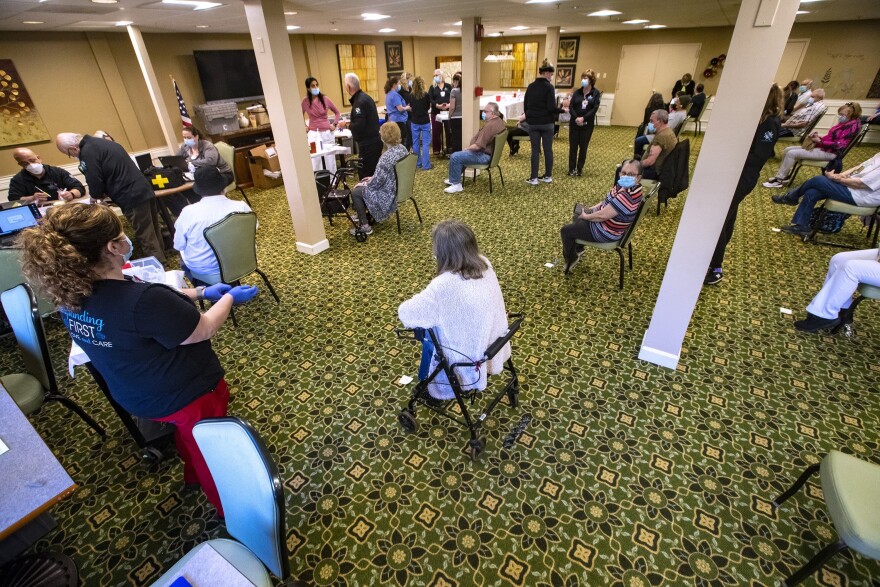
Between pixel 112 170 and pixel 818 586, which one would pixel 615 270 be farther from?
pixel 112 170

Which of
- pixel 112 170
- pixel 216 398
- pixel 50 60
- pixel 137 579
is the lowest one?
pixel 137 579

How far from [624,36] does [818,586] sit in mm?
12954

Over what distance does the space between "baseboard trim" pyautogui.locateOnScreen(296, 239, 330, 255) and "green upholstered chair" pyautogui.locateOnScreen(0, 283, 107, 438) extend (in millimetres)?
2561

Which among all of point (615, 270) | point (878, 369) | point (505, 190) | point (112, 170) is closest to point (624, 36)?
point (505, 190)

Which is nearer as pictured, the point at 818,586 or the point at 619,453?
the point at 818,586

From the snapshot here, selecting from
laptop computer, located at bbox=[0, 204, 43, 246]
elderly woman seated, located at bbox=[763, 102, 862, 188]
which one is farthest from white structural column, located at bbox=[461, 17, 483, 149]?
laptop computer, located at bbox=[0, 204, 43, 246]

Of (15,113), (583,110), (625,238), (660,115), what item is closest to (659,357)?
(625,238)

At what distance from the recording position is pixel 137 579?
177cm

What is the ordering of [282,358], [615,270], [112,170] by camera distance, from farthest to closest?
1. [615,270]
2. [112,170]
3. [282,358]

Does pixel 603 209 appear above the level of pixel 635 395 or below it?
above

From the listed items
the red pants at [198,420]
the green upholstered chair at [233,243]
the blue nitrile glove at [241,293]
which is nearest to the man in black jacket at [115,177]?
the green upholstered chair at [233,243]

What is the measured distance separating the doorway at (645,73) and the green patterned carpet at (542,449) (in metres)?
9.45

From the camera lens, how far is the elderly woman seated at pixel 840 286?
8.98 feet

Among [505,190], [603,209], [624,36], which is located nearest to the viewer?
[603,209]
